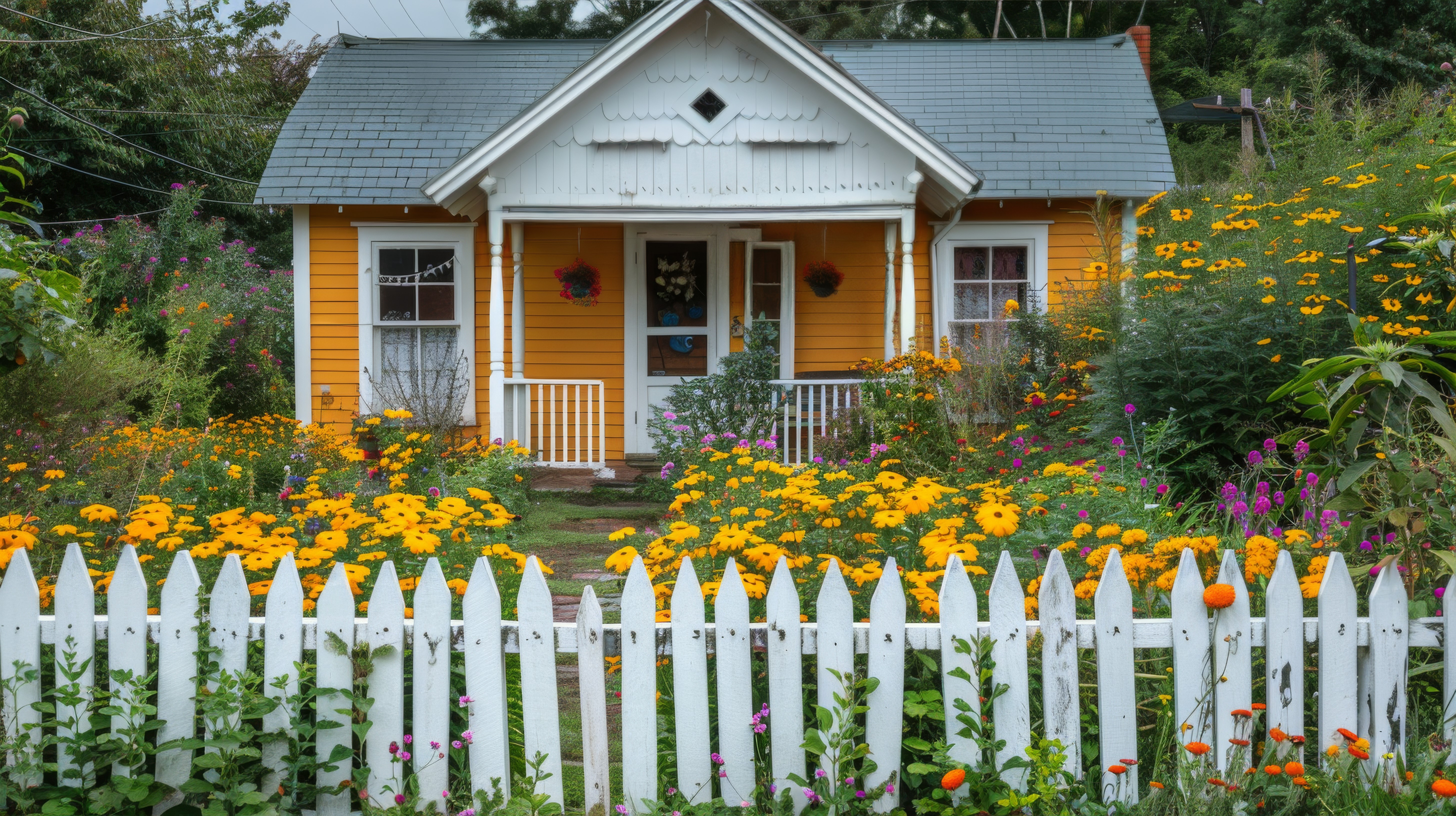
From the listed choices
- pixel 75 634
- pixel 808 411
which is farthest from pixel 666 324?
pixel 75 634

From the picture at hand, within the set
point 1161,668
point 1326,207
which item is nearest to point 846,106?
point 1326,207

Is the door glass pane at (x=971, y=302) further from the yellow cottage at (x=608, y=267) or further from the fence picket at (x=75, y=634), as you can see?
the fence picket at (x=75, y=634)

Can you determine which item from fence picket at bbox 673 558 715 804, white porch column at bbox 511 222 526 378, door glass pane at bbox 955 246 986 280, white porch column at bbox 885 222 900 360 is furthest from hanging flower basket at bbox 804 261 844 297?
fence picket at bbox 673 558 715 804

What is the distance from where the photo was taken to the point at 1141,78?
35.6 ft

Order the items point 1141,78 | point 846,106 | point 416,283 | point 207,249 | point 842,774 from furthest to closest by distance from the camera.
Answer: point 207,249
point 1141,78
point 416,283
point 846,106
point 842,774

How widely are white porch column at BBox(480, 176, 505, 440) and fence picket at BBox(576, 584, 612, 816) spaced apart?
5.94 metres

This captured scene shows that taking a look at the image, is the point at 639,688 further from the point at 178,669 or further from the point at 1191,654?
the point at 1191,654

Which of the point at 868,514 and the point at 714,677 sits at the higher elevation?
the point at 868,514

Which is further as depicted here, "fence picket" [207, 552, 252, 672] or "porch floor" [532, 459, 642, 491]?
"porch floor" [532, 459, 642, 491]

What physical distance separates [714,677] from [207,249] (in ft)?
39.8

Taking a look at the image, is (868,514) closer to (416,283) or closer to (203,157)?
(416,283)

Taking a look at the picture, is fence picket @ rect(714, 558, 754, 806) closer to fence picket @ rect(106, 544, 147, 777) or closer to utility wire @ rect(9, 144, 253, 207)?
fence picket @ rect(106, 544, 147, 777)

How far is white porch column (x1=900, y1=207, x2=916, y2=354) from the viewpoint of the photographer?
849 centimetres

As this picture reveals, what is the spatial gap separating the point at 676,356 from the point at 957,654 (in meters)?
7.57
